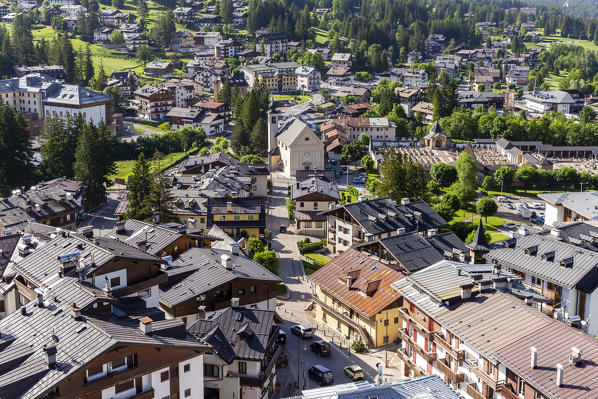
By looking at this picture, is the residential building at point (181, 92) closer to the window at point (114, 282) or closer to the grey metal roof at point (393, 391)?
the window at point (114, 282)

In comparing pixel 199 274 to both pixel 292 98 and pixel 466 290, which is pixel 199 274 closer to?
pixel 466 290

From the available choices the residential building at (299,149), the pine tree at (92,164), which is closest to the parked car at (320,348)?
the pine tree at (92,164)

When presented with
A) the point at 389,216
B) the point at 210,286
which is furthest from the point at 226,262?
the point at 389,216

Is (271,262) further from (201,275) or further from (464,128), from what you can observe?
(464,128)

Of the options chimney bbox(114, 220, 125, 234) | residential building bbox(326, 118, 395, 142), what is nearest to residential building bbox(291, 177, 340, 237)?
chimney bbox(114, 220, 125, 234)

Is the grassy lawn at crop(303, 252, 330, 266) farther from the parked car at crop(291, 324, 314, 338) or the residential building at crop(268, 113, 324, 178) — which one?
the residential building at crop(268, 113, 324, 178)

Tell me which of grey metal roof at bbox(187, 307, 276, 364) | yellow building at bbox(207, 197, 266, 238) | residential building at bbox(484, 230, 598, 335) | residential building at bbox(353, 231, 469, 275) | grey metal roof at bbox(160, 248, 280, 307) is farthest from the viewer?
yellow building at bbox(207, 197, 266, 238)
